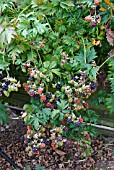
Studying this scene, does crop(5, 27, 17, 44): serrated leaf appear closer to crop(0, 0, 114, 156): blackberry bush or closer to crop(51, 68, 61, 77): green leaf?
crop(0, 0, 114, 156): blackberry bush

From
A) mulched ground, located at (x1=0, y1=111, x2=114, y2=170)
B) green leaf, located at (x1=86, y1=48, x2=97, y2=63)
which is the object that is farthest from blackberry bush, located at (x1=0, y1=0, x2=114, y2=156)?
mulched ground, located at (x1=0, y1=111, x2=114, y2=170)

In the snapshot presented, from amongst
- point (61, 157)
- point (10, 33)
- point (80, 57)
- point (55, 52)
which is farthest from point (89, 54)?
point (61, 157)

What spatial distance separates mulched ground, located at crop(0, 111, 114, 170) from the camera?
7.94 feet

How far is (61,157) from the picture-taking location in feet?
8.13

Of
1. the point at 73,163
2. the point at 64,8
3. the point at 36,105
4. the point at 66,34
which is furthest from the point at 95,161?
the point at 64,8

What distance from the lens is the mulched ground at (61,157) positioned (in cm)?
242

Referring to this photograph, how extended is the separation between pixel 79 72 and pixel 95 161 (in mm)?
1021

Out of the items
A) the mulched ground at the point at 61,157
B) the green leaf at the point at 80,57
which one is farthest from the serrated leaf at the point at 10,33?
the mulched ground at the point at 61,157

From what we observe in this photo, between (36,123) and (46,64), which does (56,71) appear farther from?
(36,123)

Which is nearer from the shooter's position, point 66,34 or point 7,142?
point 66,34

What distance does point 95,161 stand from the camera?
2.45 metres

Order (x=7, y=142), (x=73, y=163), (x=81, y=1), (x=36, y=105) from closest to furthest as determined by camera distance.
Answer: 1. (x=81, y=1)
2. (x=36, y=105)
3. (x=73, y=163)
4. (x=7, y=142)

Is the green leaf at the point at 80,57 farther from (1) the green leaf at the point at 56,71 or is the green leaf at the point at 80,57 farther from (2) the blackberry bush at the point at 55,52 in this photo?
(1) the green leaf at the point at 56,71

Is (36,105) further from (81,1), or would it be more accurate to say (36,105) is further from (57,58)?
(81,1)
